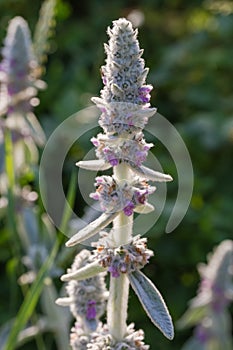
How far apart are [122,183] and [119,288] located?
156 mm

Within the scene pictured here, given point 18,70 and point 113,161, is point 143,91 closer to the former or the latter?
point 113,161

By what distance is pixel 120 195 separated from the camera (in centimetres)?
100

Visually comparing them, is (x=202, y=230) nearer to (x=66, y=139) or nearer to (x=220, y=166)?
(x=220, y=166)

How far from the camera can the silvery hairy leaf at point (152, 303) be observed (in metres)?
0.95

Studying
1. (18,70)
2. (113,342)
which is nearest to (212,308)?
(18,70)

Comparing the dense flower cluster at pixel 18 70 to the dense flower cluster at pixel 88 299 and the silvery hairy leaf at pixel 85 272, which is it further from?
the silvery hairy leaf at pixel 85 272

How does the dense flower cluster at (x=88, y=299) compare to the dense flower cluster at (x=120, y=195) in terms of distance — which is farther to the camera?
the dense flower cluster at (x=88, y=299)

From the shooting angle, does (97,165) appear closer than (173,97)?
Yes

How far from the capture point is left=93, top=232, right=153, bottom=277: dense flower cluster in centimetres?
103

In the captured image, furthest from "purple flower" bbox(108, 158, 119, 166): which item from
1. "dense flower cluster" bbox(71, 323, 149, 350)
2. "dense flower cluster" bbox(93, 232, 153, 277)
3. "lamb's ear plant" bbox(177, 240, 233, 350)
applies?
"lamb's ear plant" bbox(177, 240, 233, 350)

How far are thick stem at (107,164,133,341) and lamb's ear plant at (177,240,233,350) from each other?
3.45ft

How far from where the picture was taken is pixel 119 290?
1040 mm

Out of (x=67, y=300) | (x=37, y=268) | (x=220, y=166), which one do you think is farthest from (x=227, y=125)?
(x=67, y=300)

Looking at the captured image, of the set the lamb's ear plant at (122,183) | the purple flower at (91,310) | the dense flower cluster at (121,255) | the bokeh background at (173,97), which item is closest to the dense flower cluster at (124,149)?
the lamb's ear plant at (122,183)
